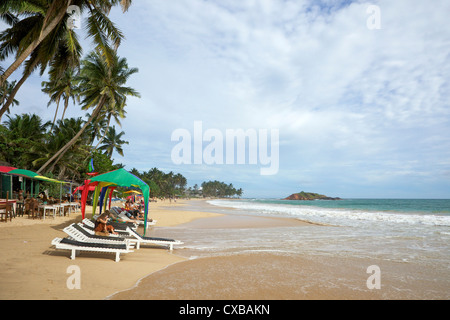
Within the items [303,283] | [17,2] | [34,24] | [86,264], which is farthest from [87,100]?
[303,283]

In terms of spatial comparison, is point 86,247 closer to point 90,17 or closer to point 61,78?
point 90,17

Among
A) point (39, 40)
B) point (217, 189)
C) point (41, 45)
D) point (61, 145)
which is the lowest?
point (217, 189)

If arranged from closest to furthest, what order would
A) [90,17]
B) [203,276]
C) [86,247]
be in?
[203,276] → [86,247] → [90,17]

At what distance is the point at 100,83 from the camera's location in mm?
23672

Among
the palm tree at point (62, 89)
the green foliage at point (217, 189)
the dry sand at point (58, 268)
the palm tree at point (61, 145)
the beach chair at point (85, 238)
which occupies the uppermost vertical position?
the palm tree at point (62, 89)

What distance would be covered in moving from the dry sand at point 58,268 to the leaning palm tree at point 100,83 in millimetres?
16984

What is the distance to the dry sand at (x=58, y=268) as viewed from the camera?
446 centimetres

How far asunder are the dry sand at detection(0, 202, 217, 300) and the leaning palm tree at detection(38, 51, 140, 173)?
1698cm

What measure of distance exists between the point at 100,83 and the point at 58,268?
21343mm

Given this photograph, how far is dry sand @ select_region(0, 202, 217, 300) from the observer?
14.6 feet

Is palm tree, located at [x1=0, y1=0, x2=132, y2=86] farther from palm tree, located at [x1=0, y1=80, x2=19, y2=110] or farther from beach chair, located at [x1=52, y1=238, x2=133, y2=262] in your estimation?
beach chair, located at [x1=52, y1=238, x2=133, y2=262]

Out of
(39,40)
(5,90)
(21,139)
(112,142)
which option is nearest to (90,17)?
(39,40)

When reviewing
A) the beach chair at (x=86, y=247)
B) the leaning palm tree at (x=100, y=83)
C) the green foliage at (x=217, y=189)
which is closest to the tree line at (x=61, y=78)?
the leaning palm tree at (x=100, y=83)

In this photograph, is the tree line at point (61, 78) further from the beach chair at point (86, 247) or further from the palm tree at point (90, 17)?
the beach chair at point (86, 247)
